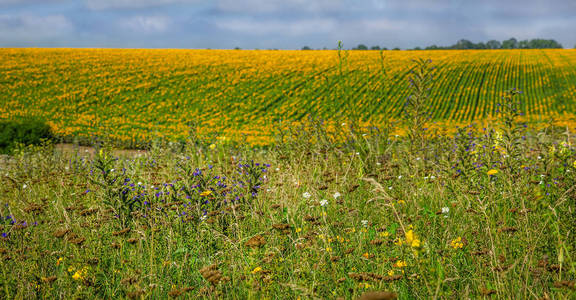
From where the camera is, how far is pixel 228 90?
27781 millimetres

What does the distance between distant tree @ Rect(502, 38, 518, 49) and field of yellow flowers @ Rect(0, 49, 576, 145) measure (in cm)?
7275

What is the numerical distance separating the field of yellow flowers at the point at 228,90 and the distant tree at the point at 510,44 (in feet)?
239

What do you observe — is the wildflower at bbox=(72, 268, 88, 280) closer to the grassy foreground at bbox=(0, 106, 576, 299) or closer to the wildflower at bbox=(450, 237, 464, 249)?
the grassy foreground at bbox=(0, 106, 576, 299)

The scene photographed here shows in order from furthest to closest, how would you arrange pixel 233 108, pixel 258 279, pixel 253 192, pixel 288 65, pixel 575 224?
pixel 288 65, pixel 233 108, pixel 253 192, pixel 575 224, pixel 258 279

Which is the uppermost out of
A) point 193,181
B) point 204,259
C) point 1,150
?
point 193,181

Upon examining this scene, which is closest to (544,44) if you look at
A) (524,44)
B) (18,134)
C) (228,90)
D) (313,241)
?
(524,44)

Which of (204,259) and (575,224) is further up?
(575,224)

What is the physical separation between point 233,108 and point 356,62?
57.3 ft

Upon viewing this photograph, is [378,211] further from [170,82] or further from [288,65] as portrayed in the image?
[288,65]

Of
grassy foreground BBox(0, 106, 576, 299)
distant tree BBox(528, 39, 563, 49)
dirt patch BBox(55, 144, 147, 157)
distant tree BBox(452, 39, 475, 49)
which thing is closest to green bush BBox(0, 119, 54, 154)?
dirt patch BBox(55, 144, 147, 157)

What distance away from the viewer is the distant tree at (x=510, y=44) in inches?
4071

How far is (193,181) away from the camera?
155 inches

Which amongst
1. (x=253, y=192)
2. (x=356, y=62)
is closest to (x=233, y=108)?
(x=356, y=62)

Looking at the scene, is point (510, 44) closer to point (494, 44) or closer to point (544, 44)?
point (494, 44)
